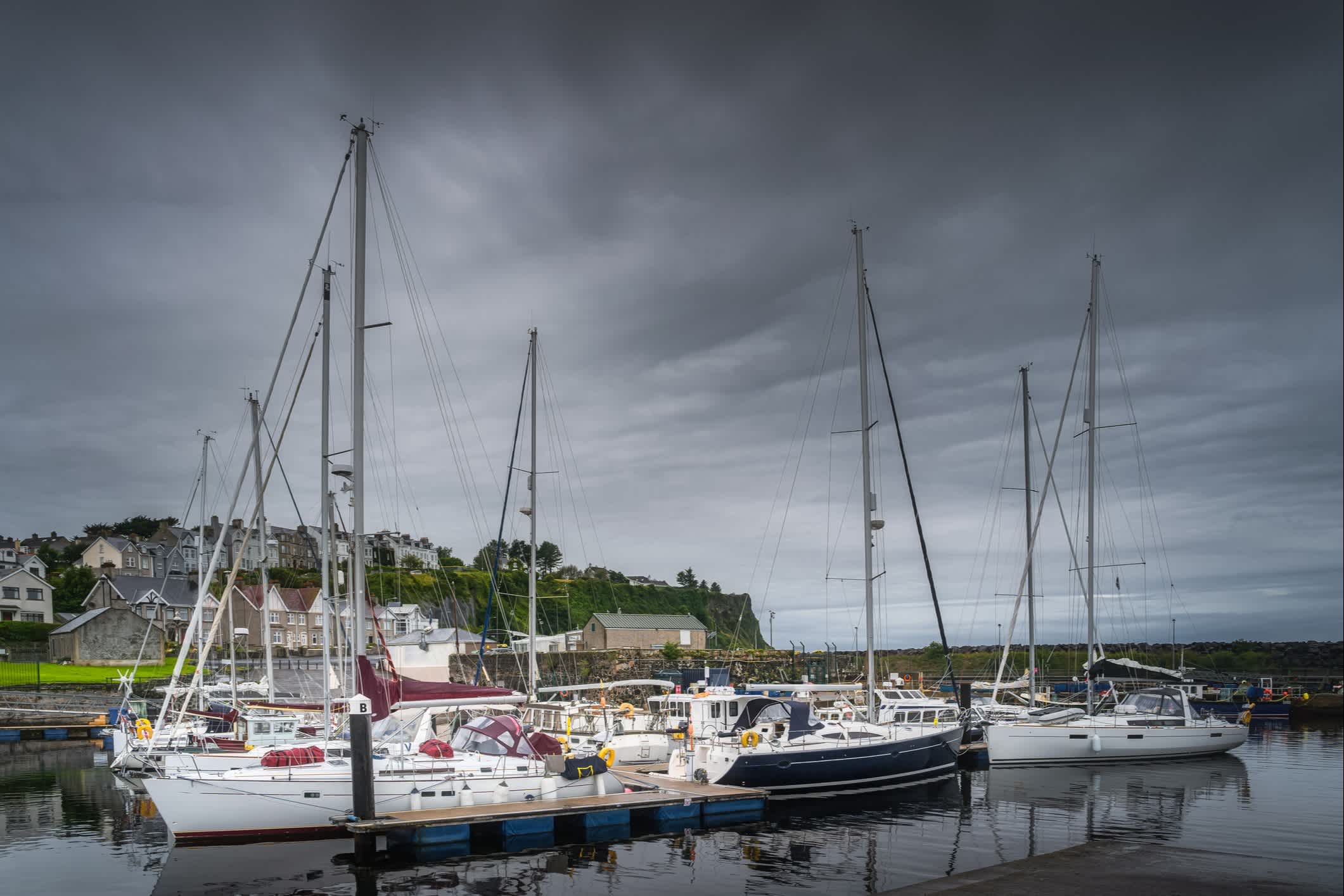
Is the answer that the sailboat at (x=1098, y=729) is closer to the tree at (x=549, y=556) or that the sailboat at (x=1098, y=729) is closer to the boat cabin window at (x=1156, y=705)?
the boat cabin window at (x=1156, y=705)

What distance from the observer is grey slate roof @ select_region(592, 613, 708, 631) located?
83562 mm

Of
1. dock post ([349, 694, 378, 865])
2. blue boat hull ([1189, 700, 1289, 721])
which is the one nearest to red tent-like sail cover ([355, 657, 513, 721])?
dock post ([349, 694, 378, 865])

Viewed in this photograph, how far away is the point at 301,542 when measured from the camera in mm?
148250

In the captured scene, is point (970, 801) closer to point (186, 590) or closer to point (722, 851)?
point (722, 851)

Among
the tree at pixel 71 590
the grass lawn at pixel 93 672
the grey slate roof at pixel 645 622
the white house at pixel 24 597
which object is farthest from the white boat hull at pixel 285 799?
the tree at pixel 71 590

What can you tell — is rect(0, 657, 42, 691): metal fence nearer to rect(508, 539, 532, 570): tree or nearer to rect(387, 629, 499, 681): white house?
rect(387, 629, 499, 681): white house

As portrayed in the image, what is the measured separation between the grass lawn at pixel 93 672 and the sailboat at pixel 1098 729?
52224mm

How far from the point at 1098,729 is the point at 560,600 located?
83.5m

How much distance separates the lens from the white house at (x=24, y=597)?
3162 inches

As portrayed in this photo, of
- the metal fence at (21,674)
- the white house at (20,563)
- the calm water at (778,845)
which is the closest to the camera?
the calm water at (778,845)

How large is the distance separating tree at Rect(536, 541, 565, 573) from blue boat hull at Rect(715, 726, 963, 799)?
11359cm

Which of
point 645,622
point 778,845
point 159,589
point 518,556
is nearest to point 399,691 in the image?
point 778,845

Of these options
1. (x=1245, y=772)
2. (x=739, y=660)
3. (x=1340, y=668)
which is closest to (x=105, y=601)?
(x=739, y=660)

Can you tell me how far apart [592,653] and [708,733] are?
42.6 meters
